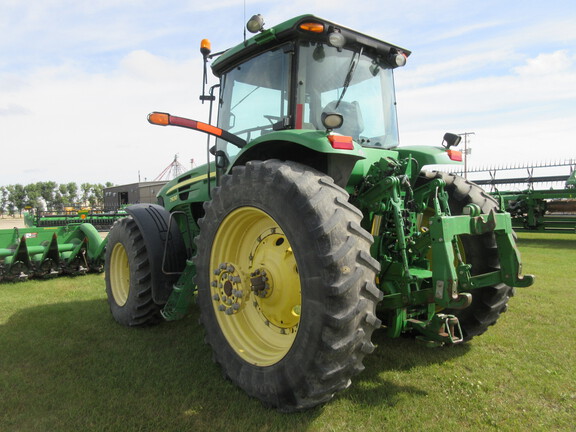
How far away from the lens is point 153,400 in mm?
2623

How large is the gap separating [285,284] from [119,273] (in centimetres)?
277

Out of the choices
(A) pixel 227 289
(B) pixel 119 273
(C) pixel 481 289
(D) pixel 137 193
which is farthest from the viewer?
(D) pixel 137 193

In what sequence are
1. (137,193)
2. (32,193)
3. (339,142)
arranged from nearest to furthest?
(339,142)
(137,193)
(32,193)

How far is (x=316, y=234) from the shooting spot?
2176 millimetres

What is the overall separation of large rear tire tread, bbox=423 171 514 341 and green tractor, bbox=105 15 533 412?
1cm

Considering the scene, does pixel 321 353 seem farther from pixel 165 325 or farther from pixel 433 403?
pixel 165 325

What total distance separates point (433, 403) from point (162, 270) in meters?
2.62

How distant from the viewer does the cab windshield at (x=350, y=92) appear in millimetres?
3043

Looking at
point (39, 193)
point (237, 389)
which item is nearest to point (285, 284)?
point (237, 389)

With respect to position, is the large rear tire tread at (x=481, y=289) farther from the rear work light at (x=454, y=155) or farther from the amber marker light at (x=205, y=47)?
the amber marker light at (x=205, y=47)

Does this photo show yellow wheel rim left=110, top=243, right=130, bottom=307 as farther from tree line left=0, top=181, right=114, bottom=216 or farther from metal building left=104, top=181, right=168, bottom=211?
tree line left=0, top=181, right=114, bottom=216

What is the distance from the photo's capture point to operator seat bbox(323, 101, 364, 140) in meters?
3.11

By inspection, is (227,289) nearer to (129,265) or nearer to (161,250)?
(161,250)

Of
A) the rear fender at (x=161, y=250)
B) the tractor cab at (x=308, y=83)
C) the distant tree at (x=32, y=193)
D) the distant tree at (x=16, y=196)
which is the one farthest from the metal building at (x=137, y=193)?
the distant tree at (x=16, y=196)
